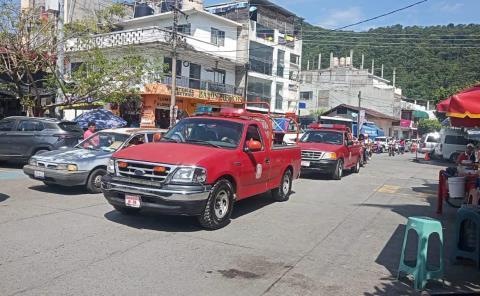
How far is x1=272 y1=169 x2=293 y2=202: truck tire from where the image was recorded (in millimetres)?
10312

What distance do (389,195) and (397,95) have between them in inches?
2350

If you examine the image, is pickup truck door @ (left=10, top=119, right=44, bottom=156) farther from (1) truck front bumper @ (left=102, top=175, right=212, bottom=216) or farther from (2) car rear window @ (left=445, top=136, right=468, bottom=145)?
(2) car rear window @ (left=445, top=136, right=468, bottom=145)

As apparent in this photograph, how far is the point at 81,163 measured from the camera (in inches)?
382

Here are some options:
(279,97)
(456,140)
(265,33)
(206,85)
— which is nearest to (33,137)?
(206,85)

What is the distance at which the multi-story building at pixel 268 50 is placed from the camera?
4316 centimetres

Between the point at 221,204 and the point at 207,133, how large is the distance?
4.67ft

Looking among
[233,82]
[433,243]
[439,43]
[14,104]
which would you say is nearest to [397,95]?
[439,43]

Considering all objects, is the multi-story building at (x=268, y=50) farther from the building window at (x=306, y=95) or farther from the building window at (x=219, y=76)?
the building window at (x=306, y=95)

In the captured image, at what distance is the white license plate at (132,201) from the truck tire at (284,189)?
4.22 m

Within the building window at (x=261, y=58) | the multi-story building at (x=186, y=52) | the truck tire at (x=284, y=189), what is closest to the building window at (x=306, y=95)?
the building window at (x=261, y=58)

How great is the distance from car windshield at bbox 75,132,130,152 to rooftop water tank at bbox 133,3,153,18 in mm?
33505

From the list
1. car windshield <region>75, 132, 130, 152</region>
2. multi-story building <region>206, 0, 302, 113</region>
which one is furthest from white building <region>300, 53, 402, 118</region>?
car windshield <region>75, 132, 130, 152</region>

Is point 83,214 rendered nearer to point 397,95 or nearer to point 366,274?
point 366,274

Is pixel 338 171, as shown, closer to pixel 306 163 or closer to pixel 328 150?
pixel 328 150
